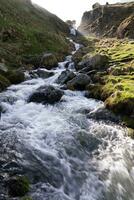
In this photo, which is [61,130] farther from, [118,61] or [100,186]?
[118,61]

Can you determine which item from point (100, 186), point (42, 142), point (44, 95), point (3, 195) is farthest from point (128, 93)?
point (3, 195)

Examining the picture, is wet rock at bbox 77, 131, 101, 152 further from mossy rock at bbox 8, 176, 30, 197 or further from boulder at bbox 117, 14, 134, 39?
boulder at bbox 117, 14, 134, 39

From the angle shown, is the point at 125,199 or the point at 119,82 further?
the point at 119,82

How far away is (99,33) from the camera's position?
161 m

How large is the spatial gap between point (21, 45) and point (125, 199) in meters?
46.1

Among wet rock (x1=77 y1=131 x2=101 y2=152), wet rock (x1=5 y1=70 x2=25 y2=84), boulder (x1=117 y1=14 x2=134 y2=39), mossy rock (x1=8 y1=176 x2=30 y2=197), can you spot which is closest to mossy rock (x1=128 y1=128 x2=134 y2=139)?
wet rock (x1=77 y1=131 x2=101 y2=152)

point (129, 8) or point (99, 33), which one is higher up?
point (129, 8)

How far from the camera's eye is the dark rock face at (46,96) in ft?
118

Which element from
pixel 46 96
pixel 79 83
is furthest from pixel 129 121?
pixel 79 83

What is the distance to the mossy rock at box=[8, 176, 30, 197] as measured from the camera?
59.5 ft

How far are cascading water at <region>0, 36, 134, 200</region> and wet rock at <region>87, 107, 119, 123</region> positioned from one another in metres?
0.87

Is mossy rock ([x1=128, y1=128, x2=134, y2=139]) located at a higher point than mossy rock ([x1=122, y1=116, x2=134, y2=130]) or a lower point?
lower

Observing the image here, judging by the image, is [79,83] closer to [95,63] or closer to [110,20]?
[95,63]

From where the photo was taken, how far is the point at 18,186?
725 inches
